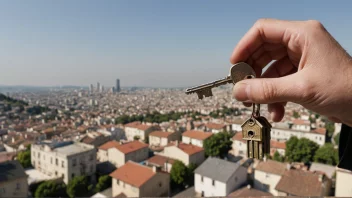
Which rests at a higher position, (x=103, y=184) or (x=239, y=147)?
(x=239, y=147)

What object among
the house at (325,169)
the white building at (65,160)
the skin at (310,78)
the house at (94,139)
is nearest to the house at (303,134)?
the house at (325,169)

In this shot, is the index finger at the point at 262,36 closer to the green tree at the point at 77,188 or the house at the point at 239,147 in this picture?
the green tree at the point at 77,188

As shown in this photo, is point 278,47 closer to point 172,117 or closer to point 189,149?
point 189,149

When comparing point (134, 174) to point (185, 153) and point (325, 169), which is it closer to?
point (185, 153)

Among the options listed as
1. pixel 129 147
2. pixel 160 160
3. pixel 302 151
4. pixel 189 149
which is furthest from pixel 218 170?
pixel 302 151

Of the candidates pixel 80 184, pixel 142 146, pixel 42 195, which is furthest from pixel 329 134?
pixel 42 195

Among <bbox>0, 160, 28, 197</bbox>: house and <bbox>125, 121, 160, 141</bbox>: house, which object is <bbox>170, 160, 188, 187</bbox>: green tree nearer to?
<bbox>0, 160, 28, 197</bbox>: house
